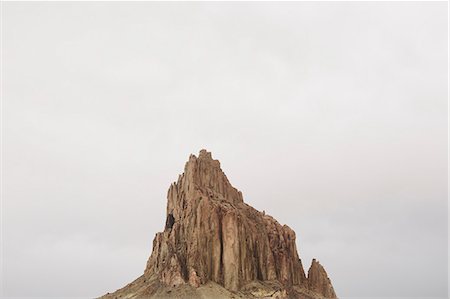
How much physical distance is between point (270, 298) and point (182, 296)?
33055 mm

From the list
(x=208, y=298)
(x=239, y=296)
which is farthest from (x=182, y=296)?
(x=239, y=296)

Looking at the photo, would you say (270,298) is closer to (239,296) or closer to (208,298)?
(239,296)

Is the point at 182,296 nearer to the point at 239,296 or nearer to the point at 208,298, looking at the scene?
the point at 208,298

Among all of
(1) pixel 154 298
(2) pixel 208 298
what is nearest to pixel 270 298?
(2) pixel 208 298

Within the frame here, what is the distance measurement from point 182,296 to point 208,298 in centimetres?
956

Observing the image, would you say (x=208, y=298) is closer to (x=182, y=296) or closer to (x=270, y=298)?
(x=182, y=296)

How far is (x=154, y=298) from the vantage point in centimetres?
19488

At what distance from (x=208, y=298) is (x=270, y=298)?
939 inches

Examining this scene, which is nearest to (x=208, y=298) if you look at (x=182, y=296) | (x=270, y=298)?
(x=182, y=296)

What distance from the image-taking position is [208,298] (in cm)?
19125

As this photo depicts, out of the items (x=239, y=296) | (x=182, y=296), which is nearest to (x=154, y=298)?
(x=182, y=296)

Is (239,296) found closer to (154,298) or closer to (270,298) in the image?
(270,298)

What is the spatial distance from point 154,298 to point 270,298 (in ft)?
142

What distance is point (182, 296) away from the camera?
192 m
